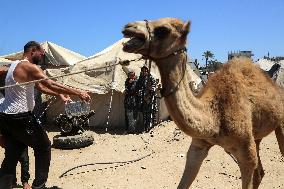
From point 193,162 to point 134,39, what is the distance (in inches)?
75.4

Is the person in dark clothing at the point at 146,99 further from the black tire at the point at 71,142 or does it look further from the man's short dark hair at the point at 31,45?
the man's short dark hair at the point at 31,45

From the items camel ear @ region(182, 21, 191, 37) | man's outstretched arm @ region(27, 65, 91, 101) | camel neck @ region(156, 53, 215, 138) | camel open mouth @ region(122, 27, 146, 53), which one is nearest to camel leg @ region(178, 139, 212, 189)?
camel neck @ region(156, 53, 215, 138)

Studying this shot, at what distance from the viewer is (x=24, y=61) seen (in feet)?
16.6

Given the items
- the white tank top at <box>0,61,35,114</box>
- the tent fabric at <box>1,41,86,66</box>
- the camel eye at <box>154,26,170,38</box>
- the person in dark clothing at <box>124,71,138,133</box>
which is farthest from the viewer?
the tent fabric at <box>1,41,86,66</box>

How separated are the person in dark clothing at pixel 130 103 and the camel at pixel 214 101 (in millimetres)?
6818

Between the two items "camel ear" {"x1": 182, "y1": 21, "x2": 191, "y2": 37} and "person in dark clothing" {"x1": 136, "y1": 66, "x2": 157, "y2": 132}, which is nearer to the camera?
"camel ear" {"x1": 182, "y1": 21, "x2": 191, "y2": 37}

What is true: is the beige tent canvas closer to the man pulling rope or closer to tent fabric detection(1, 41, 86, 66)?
tent fabric detection(1, 41, 86, 66)

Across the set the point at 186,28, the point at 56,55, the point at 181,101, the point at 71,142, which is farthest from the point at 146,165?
the point at 56,55

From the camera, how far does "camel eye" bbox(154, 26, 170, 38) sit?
3887 millimetres

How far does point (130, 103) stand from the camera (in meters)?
12.9

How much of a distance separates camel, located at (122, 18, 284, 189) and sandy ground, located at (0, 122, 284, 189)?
4.59 ft

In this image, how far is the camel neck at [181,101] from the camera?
4035 mm

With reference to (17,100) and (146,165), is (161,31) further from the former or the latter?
(146,165)

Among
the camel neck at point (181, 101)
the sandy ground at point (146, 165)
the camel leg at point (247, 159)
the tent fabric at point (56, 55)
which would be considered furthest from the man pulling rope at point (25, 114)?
the tent fabric at point (56, 55)
